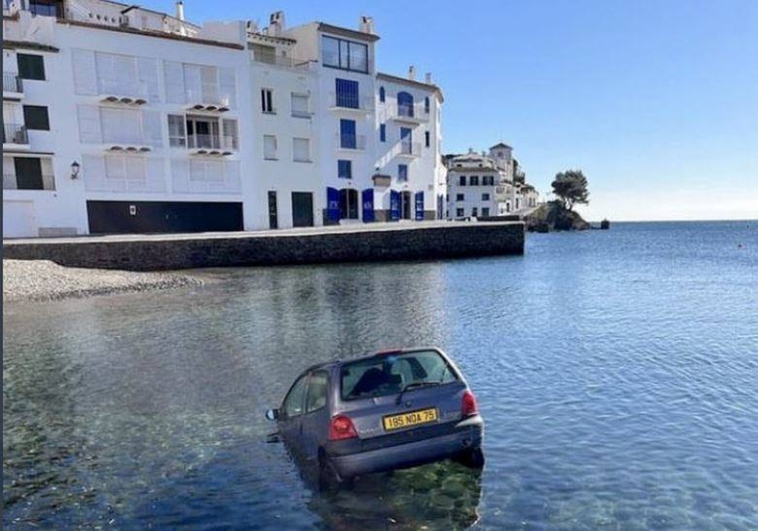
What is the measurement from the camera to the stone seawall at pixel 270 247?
3325 cm

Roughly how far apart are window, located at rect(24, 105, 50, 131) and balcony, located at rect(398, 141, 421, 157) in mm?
33325

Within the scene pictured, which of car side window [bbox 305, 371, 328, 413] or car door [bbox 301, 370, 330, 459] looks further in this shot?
car side window [bbox 305, 371, 328, 413]

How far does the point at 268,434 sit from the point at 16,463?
153 inches

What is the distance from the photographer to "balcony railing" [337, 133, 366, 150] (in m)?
54.2

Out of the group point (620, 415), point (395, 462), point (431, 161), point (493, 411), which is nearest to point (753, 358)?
point (620, 415)

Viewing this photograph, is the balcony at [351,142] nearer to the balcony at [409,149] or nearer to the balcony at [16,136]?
the balcony at [409,149]

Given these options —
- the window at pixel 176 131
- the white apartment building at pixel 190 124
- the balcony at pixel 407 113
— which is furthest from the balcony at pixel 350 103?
the window at pixel 176 131

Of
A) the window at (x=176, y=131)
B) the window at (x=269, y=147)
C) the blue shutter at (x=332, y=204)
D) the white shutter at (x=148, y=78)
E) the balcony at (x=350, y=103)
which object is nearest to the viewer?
the white shutter at (x=148, y=78)

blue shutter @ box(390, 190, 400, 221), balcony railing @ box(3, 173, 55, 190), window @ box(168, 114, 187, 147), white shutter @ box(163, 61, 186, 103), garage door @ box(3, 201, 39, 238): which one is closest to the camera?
garage door @ box(3, 201, 39, 238)

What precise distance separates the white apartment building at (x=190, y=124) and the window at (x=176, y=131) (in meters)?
0.08

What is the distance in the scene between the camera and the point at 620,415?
1041cm

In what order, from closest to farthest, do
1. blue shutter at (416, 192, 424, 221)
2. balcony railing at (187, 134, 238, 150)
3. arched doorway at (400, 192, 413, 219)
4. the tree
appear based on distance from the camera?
Answer: balcony railing at (187, 134, 238, 150) → arched doorway at (400, 192, 413, 219) → blue shutter at (416, 192, 424, 221) → the tree

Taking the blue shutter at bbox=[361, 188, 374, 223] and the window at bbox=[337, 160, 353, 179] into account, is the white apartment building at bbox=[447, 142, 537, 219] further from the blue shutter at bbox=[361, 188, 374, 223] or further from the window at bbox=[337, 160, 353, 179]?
the window at bbox=[337, 160, 353, 179]

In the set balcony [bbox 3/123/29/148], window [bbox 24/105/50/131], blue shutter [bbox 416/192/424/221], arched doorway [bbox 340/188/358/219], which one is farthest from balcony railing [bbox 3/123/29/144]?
blue shutter [bbox 416/192/424/221]
